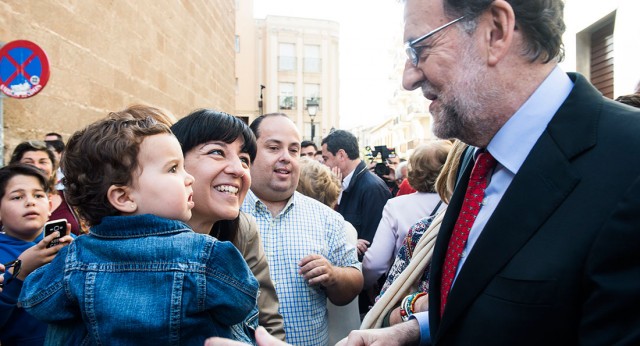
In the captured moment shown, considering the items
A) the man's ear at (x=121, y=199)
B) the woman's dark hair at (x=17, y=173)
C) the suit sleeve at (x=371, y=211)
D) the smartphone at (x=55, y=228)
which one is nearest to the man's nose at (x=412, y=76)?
the man's ear at (x=121, y=199)

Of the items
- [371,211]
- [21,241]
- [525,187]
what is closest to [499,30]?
[525,187]

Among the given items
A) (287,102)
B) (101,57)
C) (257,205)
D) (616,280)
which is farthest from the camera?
(287,102)

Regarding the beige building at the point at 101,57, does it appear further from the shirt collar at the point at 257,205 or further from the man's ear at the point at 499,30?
the man's ear at the point at 499,30

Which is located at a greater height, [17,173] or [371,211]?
[17,173]

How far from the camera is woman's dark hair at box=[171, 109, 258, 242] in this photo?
6.56ft

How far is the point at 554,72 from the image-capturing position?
1321 mm

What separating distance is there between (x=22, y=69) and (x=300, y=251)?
335cm

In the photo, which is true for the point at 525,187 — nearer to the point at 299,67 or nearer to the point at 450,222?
the point at 450,222

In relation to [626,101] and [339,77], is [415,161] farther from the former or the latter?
[339,77]

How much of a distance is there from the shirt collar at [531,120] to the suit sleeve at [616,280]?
14.0 inches

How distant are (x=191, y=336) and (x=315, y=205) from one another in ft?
5.82

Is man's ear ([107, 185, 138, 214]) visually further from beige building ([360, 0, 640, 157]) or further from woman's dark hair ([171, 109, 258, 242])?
beige building ([360, 0, 640, 157])

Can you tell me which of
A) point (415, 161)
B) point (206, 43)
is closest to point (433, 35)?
point (415, 161)

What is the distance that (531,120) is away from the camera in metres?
1.29
